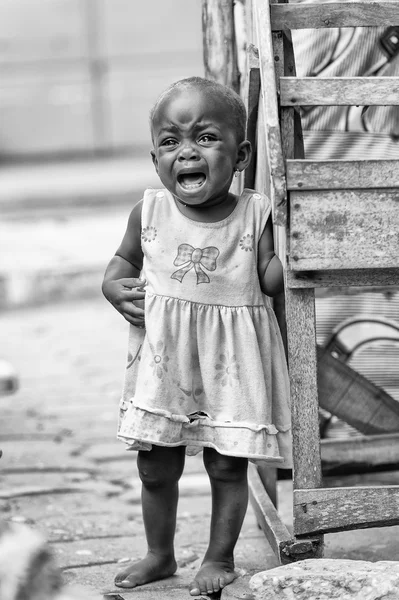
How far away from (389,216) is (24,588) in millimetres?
1197

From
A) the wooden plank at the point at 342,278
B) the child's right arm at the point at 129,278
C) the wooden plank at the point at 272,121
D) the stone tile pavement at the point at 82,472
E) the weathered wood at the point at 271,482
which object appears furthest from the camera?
the weathered wood at the point at 271,482

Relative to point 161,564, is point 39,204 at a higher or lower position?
higher

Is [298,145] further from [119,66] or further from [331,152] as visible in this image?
[119,66]

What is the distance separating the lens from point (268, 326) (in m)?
2.81

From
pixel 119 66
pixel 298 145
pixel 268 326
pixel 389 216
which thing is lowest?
pixel 268 326

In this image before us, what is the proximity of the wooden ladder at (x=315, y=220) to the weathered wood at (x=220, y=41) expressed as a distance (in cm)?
69

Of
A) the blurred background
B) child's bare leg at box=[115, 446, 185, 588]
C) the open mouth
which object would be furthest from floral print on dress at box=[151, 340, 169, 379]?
the blurred background

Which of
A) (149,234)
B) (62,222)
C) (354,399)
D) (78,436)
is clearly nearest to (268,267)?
(149,234)

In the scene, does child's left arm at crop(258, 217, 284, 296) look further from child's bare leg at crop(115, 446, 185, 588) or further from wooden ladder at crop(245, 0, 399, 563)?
child's bare leg at crop(115, 446, 185, 588)

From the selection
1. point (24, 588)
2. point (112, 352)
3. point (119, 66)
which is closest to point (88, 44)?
point (119, 66)

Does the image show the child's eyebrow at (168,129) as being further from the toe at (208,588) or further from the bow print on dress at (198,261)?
the toe at (208,588)

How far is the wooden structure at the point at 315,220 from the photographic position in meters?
2.50

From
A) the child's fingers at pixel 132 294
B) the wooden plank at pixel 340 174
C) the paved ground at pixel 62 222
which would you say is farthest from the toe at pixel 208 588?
the paved ground at pixel 62 222

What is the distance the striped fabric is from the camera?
3.72 meters
